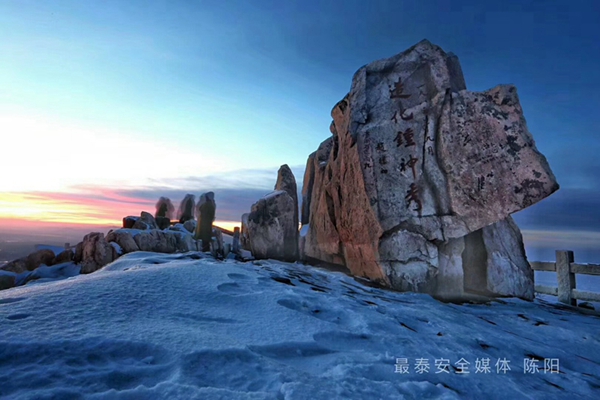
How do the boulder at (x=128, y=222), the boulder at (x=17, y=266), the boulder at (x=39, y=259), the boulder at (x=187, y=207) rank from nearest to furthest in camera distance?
1. the boulder at (x=17, y=266)
2. the boulder at (x=39, y=259)
3. the boulder at (x=128, y=222)
4. the boulder at (x=187, y=207)

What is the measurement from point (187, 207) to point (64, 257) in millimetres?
12634

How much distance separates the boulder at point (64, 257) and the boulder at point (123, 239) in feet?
7.21

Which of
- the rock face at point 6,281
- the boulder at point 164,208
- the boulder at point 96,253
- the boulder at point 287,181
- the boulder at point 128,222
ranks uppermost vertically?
the boulder at point 287,181

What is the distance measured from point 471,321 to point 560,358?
4.04 ft

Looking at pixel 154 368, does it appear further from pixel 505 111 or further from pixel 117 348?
pixel 505 111

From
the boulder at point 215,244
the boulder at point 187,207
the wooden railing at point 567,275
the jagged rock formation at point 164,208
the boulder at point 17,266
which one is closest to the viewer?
the wooden railing at point 567,275

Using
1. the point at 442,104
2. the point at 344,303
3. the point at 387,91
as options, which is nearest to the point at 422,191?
the point at 442,104

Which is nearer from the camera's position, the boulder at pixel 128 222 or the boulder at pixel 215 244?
the boulder at pixel 128 222

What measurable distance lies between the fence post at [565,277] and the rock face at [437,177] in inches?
37.2

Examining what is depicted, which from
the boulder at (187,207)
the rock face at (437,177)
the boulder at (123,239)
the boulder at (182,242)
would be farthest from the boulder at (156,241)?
the boulder at (187,207)

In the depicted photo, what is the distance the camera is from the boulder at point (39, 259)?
43.7 ft

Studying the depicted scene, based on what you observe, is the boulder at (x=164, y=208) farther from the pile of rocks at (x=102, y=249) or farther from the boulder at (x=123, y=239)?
the boulder at (x=123, y=239)

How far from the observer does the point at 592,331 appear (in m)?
5.31

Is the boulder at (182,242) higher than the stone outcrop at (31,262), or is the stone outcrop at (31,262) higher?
the boulder at (182,242)
